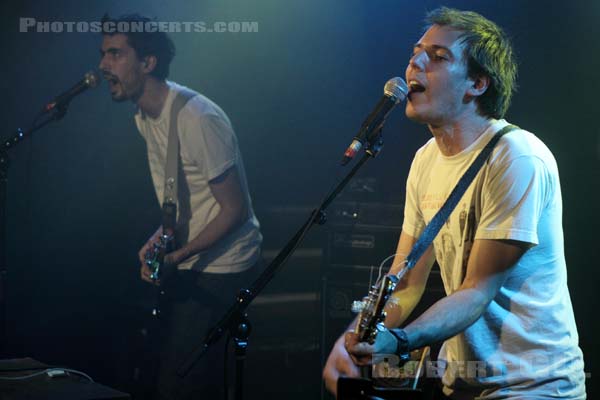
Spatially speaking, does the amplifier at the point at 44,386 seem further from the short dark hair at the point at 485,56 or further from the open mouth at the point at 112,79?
the open mouth at the point at 112,79

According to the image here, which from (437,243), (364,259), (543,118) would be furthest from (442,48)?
(543,118)

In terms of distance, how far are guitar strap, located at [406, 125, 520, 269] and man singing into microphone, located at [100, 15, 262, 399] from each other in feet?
7.66

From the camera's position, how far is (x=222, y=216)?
15.5ft

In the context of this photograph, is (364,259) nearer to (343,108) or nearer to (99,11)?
(343,108)

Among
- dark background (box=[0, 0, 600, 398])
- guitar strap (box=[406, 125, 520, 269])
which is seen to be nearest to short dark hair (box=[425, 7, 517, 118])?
guitar strap (box=[406, 125, 520, 269])

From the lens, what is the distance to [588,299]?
4.29 m

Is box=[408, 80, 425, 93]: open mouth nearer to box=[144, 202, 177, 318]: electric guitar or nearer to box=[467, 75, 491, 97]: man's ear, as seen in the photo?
box=[467, 75, 491, 97]: man's ear

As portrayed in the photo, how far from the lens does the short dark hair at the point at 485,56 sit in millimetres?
2613

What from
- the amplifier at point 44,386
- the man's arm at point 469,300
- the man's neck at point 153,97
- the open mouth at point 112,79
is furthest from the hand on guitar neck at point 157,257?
the man's arm at point 469,300

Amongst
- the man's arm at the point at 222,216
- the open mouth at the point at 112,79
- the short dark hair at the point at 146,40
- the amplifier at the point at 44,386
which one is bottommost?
the amplifier at the point at 44,386

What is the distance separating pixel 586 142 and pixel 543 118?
290mm

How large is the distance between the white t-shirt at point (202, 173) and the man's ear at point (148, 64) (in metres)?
0.17

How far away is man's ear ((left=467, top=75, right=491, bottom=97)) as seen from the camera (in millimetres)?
2609

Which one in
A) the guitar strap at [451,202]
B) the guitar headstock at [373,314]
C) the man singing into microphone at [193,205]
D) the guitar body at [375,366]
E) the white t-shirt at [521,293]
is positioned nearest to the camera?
the guitar body at [375,366]
